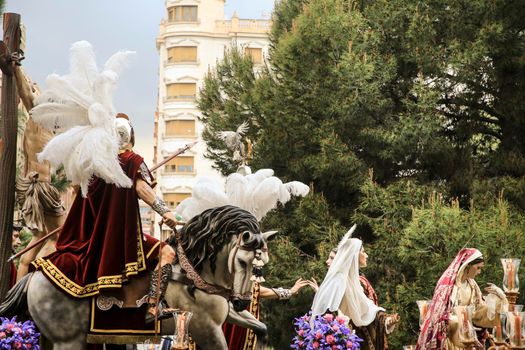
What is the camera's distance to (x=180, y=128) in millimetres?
58688

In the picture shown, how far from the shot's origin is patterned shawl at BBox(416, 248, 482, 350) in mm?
12469

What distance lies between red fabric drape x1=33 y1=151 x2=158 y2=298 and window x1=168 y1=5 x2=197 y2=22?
51.1 m

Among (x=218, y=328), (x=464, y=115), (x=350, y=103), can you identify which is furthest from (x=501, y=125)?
(x=218, y=328)

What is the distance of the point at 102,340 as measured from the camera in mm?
9695

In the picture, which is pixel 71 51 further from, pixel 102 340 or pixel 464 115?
pixel 464 115

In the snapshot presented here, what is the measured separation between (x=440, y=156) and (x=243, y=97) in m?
5.75

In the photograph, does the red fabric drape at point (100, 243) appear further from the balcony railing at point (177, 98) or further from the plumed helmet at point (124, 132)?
the balcony railing at point (177, 98)

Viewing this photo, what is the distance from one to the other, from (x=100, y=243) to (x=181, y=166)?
48.5 metres

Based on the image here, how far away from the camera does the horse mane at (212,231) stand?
10.0 meters

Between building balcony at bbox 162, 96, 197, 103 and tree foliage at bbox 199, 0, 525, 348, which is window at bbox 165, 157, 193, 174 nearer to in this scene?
building balcony at bbox 162, 96, 197, 103

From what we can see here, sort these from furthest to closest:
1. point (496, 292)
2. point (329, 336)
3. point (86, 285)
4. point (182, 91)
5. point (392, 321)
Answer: point (182, 91)
point (392, 321)
point (496, 292)
point (329, 336)
point (86, 285)

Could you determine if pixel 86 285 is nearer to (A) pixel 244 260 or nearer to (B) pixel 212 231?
(B) pixel 212 231

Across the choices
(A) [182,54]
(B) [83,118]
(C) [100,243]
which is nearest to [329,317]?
(C) [100,243]

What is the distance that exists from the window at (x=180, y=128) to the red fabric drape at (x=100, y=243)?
1892 inches
